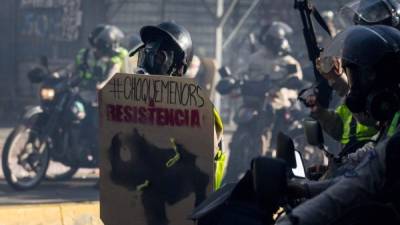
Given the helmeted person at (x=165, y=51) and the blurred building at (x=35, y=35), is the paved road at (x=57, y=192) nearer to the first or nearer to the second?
the helmeted person at (x=165, y=51)

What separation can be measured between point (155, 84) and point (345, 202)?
2.09 metres

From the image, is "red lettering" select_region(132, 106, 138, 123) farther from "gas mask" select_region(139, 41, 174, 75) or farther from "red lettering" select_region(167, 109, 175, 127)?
A: "gas mask" select_region(139, 41, 174, 75)

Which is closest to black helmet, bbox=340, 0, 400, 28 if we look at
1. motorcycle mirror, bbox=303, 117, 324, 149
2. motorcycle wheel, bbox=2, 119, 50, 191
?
motorcycle mirror, bbox=303, 117, 324, 149

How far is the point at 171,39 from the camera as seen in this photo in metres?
5.39

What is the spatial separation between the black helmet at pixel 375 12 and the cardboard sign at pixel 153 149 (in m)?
1.46

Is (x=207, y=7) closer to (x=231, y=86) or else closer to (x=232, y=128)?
(x=232, y=128)

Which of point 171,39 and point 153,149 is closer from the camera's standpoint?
point 153,149

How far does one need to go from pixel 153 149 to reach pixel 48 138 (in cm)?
577

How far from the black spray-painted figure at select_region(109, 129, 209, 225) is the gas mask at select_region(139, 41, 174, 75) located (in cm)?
85

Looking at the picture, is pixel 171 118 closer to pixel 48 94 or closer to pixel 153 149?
pixel 153 149

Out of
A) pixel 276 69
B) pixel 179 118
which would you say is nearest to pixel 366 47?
pixel 179 118

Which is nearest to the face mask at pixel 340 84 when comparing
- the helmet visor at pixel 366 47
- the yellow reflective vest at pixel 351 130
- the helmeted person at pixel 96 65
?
the yellow reflective vest at pixel 351 130

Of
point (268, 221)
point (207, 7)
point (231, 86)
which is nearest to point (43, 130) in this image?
point (231, 86)

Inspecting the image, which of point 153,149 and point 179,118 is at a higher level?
point 179,118
